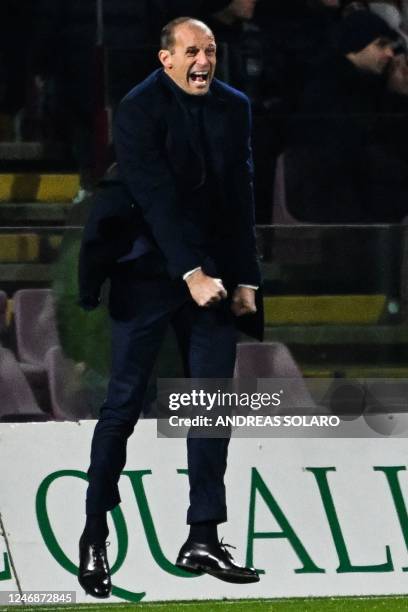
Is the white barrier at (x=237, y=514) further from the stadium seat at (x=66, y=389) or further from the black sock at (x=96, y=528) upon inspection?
the black sock at (x=96, y=528)

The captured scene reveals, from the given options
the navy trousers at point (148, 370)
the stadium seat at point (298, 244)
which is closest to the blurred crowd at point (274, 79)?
the stadium seat at point (298, 244)

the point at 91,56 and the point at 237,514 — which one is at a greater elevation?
the point at 91,56

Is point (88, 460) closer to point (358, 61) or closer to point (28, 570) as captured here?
point (28, 570)

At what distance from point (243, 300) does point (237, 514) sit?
1193 millimetres

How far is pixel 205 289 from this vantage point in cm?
511

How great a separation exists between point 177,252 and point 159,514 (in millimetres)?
1375

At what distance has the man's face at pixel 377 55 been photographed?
760 centimetres

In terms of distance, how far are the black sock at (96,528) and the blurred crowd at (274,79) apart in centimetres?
204

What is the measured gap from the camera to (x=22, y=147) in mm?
7445

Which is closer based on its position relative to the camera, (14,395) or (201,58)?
(201,58)

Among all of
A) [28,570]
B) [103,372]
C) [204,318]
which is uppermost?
[204,318]

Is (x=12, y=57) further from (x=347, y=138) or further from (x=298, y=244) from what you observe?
(x=298, y=244)

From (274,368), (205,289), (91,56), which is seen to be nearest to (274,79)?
(91,56)

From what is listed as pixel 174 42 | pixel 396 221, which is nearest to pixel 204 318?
pixel 174 42
